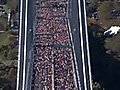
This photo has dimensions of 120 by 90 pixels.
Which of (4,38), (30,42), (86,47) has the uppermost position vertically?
(30,42)

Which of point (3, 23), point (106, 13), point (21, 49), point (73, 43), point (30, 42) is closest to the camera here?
point (21, 49)

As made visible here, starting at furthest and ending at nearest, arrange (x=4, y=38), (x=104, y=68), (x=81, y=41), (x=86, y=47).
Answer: (x=4, y=38)
(x=104, y=68)
(x=81, y=41)
(x=86, y=47)

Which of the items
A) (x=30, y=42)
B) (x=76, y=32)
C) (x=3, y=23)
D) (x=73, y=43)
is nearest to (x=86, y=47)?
(x=73, y=43)

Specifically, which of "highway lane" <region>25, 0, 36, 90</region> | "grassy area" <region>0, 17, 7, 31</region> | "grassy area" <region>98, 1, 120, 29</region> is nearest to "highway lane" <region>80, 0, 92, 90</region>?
"highway lane" <region>25, 0, 36, 90</region>

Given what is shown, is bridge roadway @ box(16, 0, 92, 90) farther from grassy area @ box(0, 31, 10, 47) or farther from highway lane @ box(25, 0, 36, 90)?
grassy area @ box(0, 31, 10, 47)

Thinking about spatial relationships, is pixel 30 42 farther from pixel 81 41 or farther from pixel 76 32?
pixel 81 41

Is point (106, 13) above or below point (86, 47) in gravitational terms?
above

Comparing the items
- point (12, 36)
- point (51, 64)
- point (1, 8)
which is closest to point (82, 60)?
point (51, 64)
